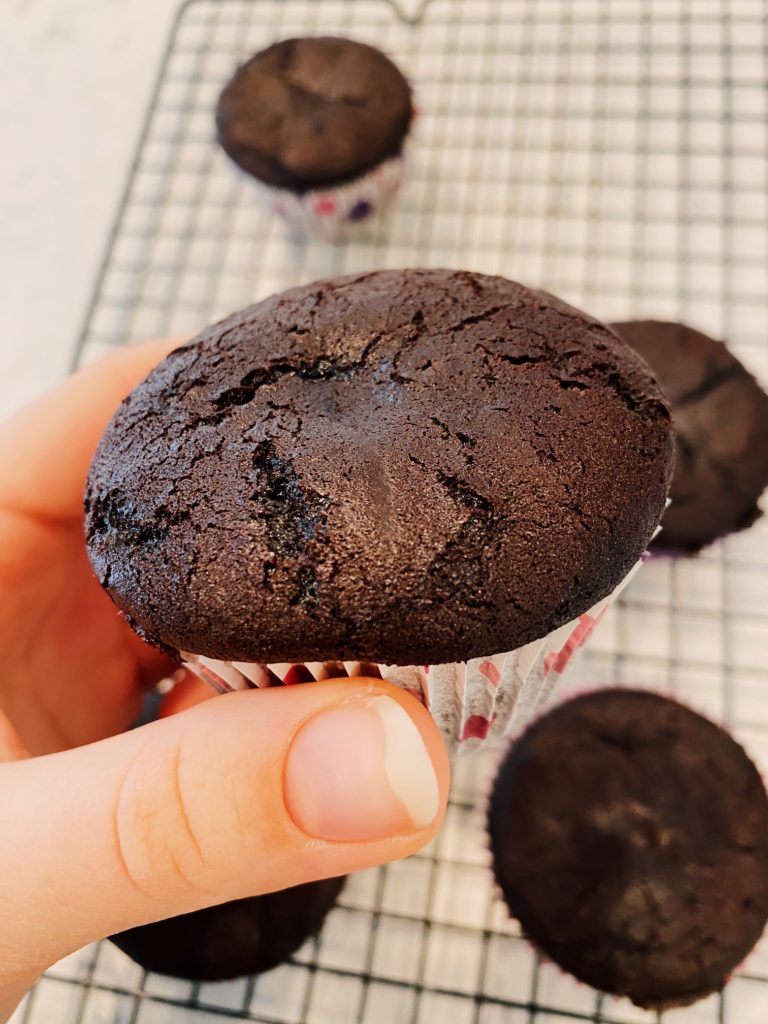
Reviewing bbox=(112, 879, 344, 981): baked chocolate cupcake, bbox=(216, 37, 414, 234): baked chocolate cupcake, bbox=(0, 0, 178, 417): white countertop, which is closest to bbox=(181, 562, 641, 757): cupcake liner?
bbox=(112, 879, 344, 981): baked chocolate cupcake

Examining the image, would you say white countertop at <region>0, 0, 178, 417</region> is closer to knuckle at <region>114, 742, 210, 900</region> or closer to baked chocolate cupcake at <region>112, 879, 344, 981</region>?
baked chocolate cupcake at <region>112, 879, 344, 981</region>

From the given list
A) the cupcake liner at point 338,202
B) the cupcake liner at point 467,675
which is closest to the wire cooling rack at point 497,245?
the cupcake liner at point 338,202

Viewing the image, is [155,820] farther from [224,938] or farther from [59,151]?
[59,151]

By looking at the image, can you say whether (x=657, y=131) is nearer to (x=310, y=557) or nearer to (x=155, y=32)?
(x=155, y=32)

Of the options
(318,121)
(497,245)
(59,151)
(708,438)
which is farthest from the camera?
(59,151)

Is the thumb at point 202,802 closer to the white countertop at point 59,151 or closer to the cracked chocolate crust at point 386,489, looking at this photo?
the cracked chocolate crust at point 386,489

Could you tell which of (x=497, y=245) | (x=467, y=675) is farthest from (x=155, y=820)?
(x=497, y=245)

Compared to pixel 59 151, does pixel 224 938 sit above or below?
below
